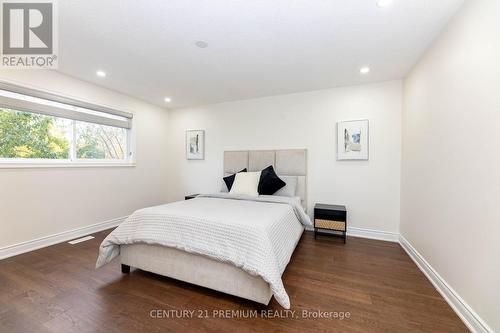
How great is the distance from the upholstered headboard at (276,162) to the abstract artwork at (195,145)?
63 cm

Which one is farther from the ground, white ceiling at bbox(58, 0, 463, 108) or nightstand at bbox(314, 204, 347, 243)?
white ceiling at bbox(58, 0, 463, 108)

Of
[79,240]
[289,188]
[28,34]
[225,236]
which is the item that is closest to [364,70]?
[289,188]

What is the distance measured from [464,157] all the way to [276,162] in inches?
96.0

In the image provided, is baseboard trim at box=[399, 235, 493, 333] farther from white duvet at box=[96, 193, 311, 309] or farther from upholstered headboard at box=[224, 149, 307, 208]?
upholstered headboard at box=[224, 149, 307, 208]

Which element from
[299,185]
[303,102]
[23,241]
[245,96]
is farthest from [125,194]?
[303,102]

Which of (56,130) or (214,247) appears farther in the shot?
(56,130)

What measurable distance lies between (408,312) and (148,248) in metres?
2.28

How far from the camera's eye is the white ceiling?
1.68m

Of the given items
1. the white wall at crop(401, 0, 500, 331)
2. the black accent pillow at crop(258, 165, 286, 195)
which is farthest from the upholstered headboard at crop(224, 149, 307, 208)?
the white wall at crop(401, 0, 500, 331)

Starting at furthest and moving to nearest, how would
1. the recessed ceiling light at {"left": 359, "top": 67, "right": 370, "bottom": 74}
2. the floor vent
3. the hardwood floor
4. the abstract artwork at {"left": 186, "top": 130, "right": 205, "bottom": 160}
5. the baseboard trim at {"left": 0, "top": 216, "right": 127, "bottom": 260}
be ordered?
1. the abstract artwork at {"left": 186, "top": 130, "right": 205, "bottom": 160}
2. the floor vent
3. the recessed ceiling light at {"left": 359, "top": 67, "right": 370, "bottom": 74}
4. the baseboard trim at {"left": 0, "top": 216, "right": 127, "bottom": 260}
5. the hardwood floor

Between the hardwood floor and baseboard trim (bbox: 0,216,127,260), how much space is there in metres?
0.15

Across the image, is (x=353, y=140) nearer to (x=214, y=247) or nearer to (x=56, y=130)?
(x=214, y=247)

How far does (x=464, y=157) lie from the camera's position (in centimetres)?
156

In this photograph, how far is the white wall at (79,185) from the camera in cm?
250
